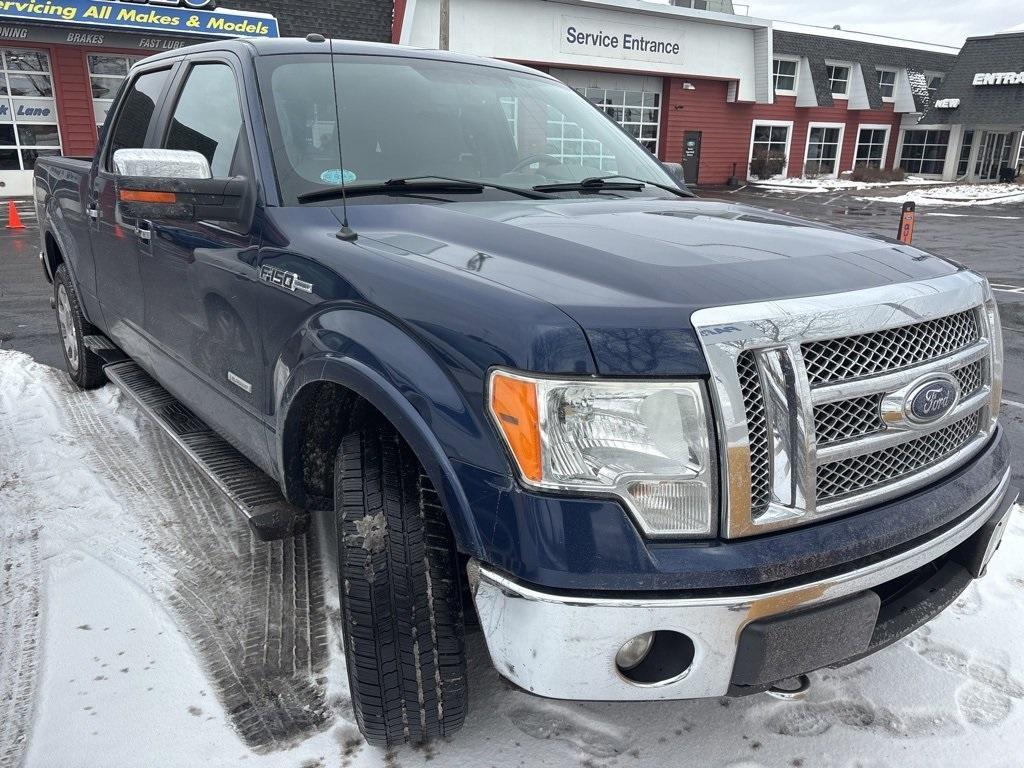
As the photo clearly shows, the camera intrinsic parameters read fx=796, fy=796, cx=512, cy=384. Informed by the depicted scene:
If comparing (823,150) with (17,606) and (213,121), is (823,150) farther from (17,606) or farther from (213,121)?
(17,606)

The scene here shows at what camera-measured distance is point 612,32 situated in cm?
2448

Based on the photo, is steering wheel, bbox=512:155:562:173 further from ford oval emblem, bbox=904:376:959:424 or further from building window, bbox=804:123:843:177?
building window, bbox=804:123:843:177

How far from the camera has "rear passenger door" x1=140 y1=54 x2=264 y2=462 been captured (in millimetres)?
2533

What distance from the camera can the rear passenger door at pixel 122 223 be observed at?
3482 mm

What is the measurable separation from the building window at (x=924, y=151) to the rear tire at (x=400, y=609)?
41.3 meters

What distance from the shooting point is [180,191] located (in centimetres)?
244

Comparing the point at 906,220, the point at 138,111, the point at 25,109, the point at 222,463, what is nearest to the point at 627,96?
the point at 25,109

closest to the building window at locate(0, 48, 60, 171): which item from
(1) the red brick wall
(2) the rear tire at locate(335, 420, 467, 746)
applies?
(1) the red brick wall

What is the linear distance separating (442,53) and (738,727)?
276cm

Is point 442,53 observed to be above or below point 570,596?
above

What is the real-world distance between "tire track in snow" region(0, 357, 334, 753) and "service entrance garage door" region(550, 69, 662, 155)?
2324cm

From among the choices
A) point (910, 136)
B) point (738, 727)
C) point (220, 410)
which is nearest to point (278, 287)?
point (220, 410)

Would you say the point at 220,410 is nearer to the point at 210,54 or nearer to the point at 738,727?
the point at 210,54

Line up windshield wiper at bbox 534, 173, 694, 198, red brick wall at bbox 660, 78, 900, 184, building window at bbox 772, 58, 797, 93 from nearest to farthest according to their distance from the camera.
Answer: windshield wiper at bbox 534, 173, 694, 198, red brick wall at bbox 660, 78, 900, 184, building window at bbox 772, 58, 797, 93
